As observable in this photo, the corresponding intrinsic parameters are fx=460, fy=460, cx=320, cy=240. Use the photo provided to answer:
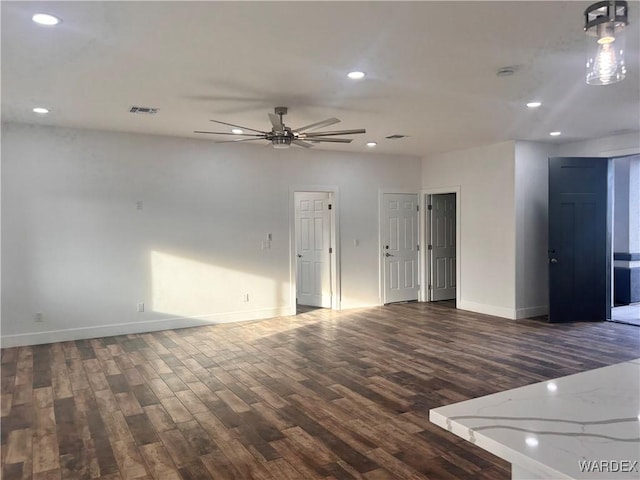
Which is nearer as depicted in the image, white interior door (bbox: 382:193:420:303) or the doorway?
white interior door (bbox: 382:193:420:303)

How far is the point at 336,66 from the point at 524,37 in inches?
52.7

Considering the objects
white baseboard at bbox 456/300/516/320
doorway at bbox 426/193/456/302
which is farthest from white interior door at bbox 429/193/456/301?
white baseboard at bbox 456/300/516/320

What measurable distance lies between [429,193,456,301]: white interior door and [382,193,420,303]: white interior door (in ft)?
0.99

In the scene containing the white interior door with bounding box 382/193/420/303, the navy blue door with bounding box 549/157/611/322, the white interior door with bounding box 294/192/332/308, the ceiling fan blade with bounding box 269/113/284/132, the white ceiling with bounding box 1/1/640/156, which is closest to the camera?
the white ceiling with bounding box 1/1/640/156

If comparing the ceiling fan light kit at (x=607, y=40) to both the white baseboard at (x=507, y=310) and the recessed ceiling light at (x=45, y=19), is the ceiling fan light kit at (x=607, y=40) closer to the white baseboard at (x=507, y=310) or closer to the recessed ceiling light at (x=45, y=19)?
the recessed ceiling light at (x=45, y=19)

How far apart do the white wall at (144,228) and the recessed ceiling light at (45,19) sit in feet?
10.9

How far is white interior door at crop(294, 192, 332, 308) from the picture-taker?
800 cm

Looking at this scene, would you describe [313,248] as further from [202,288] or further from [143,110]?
[143,110]

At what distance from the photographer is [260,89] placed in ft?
13.8

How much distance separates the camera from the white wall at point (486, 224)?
22.9ft

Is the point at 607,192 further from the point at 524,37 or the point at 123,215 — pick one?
the point at 123,215

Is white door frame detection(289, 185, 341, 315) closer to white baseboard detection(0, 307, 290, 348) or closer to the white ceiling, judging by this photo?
white baseboard detection(0, 307, 290, 348)

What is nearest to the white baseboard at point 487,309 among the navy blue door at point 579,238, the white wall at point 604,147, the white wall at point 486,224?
the white wall at point 486,224

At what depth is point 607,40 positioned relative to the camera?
1540 mm
